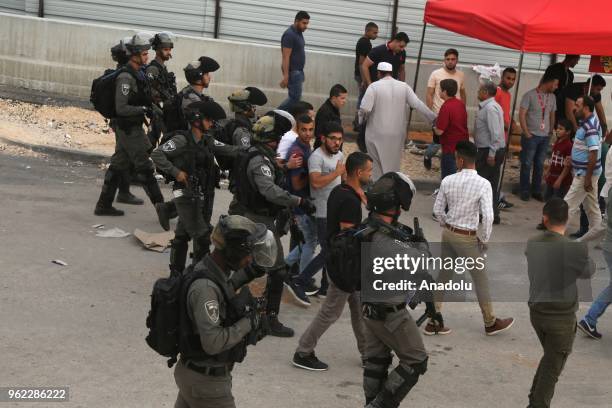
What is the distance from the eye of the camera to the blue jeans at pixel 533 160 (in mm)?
13750

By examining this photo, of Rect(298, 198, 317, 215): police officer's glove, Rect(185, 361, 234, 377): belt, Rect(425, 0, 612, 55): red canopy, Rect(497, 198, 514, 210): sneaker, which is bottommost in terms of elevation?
Rect(497, 198, 514, 210): sneaker

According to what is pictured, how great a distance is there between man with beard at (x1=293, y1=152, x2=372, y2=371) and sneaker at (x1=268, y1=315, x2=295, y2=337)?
24.3 inches

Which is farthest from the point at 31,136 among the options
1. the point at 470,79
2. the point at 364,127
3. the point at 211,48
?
the point at 470,79

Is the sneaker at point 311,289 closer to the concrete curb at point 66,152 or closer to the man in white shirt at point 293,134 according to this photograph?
the man in white shirt at point 293,134

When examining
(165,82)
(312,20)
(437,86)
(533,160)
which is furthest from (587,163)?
(312,20)

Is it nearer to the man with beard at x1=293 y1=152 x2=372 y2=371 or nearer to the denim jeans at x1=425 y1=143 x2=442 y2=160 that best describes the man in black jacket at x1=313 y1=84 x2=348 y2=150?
the man with beard at x1=293 y1=152 x2=372 y2=371

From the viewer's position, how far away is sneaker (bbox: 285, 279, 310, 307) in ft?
29.3

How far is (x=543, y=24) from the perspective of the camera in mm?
11383

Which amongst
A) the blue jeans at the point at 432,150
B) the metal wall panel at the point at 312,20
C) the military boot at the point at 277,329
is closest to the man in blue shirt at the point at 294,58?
the metal wall panel at the point at 312,20

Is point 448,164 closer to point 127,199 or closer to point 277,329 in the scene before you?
point 127,199

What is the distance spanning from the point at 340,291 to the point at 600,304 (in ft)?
8.27

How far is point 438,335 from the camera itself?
8.58m

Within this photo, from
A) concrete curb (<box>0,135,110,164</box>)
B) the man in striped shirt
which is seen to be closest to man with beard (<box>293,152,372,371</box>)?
the man in striped shirt

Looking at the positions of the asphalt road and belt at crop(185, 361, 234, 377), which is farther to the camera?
the asphalt road
